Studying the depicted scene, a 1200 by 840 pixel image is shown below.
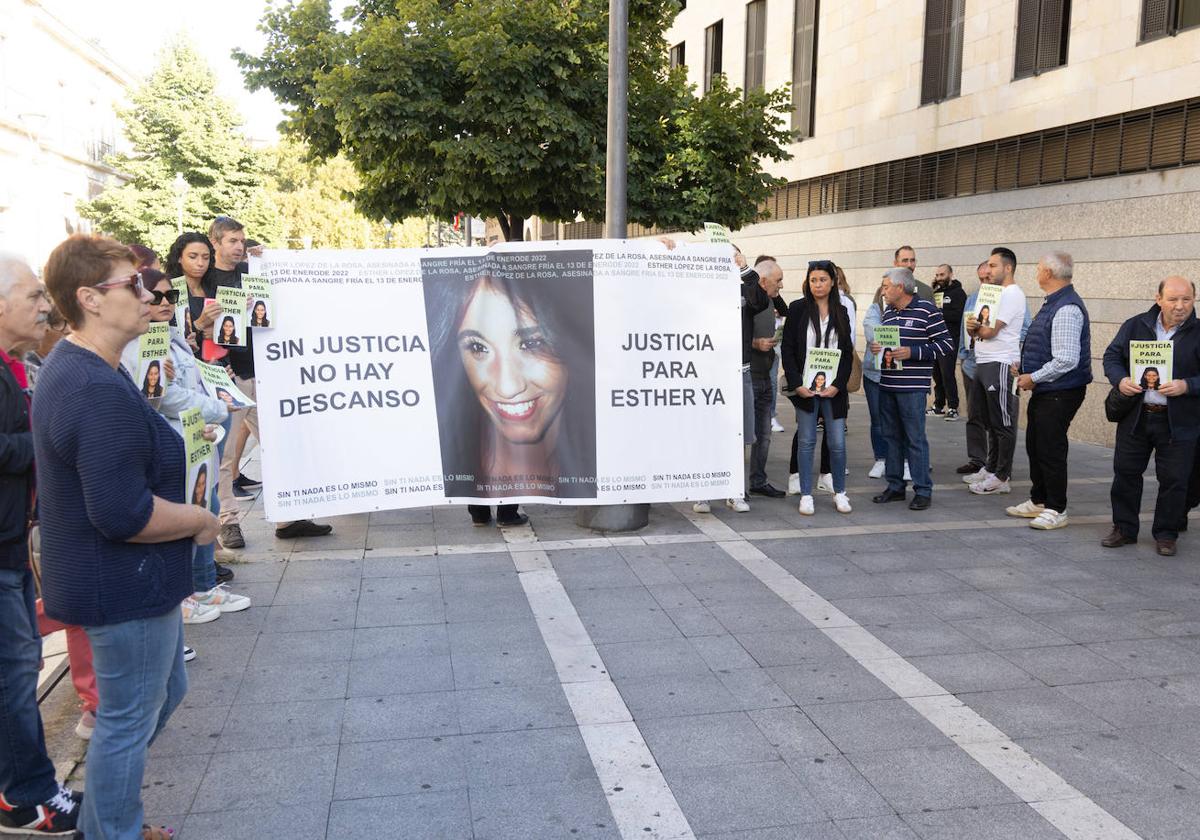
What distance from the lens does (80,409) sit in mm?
2480

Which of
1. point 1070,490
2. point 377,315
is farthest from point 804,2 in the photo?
point 377,315

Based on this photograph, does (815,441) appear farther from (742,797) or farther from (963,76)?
(963,76)

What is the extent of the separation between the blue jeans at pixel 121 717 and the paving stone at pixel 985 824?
238 centimetres

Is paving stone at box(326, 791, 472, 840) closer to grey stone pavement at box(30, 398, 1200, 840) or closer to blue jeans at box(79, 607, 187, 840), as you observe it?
grey stone pavement at box(30, 398, 1200, 840)

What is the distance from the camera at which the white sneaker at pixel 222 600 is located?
17.0 ft

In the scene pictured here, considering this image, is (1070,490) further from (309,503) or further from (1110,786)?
(309,503)

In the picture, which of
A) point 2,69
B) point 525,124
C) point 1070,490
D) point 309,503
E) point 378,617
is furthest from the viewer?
point 2,69

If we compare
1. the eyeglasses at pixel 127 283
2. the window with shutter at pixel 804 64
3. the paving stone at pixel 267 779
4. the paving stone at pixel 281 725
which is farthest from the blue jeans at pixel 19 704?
the window with shutter at pixel 804 64

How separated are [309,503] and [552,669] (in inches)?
95.9

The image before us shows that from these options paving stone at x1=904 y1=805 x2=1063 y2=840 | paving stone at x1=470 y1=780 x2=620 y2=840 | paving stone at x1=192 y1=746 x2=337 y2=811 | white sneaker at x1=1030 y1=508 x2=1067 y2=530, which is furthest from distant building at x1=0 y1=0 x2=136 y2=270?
paving stone at x1=904 y1=805 x2=1063 y2=840

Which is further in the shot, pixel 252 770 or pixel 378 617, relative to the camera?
pixel 378 617

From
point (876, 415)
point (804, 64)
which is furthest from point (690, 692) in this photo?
point (804, 64)

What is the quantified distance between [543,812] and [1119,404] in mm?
5084

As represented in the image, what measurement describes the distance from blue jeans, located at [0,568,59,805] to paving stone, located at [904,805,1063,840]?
280 cm
